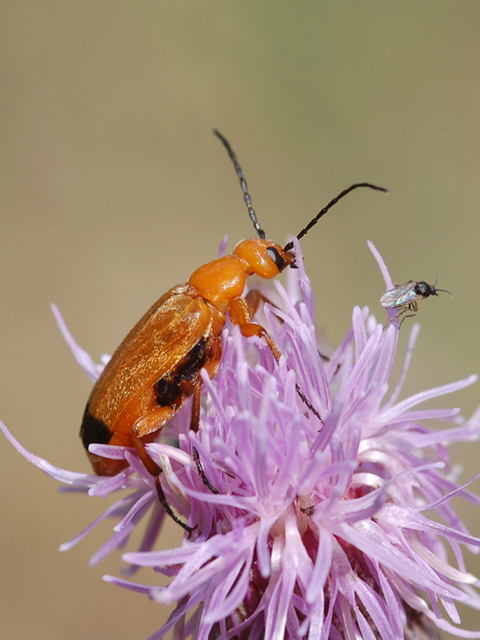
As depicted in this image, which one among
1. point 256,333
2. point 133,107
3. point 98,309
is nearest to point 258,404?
point 256,333

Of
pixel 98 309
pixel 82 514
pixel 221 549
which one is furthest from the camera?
pixel 98 309

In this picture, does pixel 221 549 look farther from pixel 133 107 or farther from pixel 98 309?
pixel 133 107

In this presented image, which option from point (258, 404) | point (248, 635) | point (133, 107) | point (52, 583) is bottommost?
point (52, 583)

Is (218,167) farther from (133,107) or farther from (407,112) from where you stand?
(407,112)

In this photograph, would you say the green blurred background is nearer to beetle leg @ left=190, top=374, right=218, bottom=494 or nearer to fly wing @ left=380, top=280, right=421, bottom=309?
fly wing @ left=380, top=280, right=421, bottom=309

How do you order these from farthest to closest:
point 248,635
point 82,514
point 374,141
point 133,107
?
point 133,107 → point 374,141 → point 82,514 → point 248,635

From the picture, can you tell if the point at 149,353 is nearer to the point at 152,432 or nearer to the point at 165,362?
the point at 165,362

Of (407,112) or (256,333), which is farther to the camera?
(407,112)

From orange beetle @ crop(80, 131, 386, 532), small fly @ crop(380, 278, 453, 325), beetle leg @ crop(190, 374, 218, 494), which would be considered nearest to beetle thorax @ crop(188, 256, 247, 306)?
orange beetle @ crop(80, 131, 386, 532)

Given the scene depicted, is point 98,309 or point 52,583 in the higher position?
point 98,309

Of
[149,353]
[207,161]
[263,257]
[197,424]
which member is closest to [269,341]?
[197,424]
